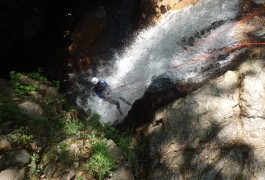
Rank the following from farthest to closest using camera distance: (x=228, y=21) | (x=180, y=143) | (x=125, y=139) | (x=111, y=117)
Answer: (x=111, y=117) < (x=228, y=21) < (x=125, y=139) < (x=180, y=143)

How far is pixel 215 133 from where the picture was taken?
17.4 ft

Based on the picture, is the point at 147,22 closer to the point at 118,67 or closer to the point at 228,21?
the point at 118,67

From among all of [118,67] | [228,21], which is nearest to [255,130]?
[228,21]

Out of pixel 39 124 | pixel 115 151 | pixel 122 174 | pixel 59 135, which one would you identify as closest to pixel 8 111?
pixel 39 124

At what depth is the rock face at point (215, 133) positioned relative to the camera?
480cm

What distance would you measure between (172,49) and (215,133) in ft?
14.0

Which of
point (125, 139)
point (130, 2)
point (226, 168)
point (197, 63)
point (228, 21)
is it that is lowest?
point (226, 168)

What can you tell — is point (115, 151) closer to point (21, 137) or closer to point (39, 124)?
point (39, 124)

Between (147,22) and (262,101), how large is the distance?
630cm

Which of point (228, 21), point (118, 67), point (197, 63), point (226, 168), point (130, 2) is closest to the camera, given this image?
point (226, 168)

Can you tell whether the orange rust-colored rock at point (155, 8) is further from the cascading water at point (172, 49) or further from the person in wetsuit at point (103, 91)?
the person in wetsuit at point (103, 91)

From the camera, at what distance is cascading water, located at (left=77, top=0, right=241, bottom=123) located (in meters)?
7.62

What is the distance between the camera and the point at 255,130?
500 centimetres

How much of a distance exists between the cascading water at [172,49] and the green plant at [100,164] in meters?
2.96
